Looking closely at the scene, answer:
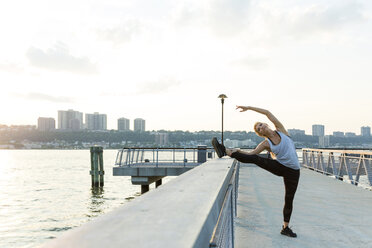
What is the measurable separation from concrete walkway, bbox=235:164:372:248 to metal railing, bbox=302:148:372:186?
130 cm

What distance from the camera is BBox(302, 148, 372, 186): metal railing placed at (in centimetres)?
1098

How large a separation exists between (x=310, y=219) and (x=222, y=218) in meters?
4.56

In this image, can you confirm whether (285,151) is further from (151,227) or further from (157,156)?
(157,156)

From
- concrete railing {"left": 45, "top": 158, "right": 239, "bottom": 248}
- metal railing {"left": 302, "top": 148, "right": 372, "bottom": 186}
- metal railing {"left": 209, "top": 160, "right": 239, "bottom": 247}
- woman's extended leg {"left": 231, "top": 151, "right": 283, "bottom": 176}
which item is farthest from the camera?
metal railing {"left": 302, "top": 148, "right": 372, "bottom": 186}

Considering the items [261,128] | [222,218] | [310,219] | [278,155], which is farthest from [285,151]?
[222,218]

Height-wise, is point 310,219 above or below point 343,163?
below

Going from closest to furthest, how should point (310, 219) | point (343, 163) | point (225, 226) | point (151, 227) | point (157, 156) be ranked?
point (151, 227) → point (225, 226) → point (310, 219) → point (343, 163) → point (157, 156)

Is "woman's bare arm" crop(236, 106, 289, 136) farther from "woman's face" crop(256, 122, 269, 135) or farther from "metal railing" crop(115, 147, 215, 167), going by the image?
"metal railing" crop(115, 147, 215, 167)

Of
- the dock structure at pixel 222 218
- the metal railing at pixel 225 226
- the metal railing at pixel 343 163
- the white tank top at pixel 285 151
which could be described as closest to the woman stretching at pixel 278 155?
the white tank top at pixel 285 151

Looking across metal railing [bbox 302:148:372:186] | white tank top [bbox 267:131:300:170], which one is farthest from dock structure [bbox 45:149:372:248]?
metal railing [bbox 302:148:372:186]

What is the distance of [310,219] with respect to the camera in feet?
21.1

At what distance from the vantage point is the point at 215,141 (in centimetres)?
546

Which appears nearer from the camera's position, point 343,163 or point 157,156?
point 343,163

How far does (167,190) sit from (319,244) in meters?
3.16
